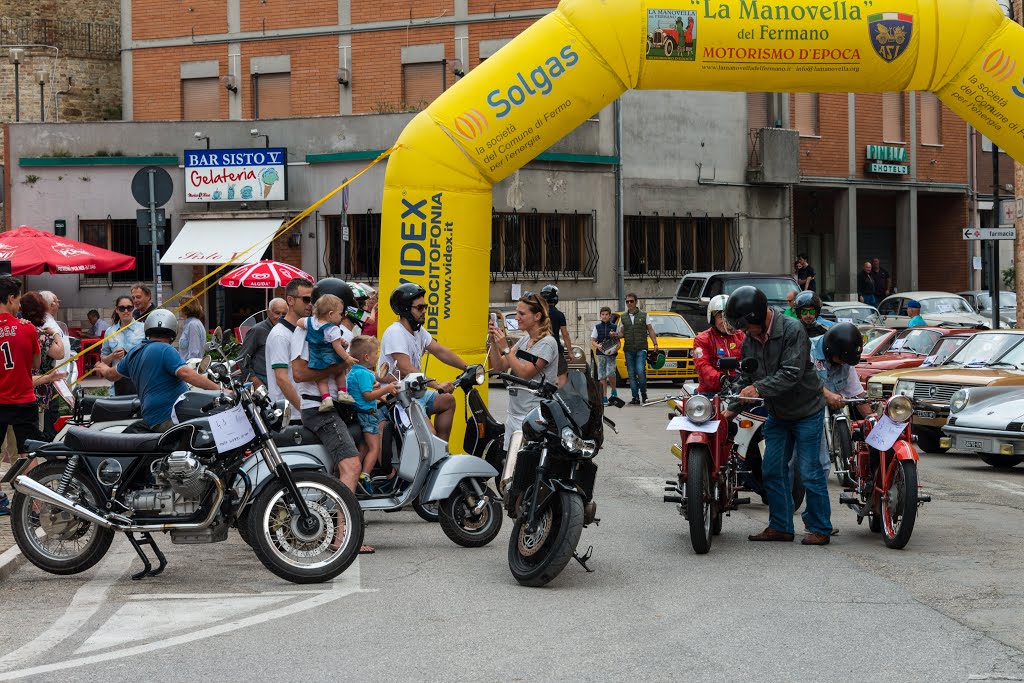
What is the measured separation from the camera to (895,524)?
9.68m

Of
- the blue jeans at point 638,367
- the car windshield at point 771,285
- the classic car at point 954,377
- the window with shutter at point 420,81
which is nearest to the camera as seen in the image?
the classic car at point 954,377

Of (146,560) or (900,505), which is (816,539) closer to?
(900,505)

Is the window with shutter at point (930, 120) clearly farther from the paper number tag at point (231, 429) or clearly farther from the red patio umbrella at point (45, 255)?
the paper number tag at point (231, 429)

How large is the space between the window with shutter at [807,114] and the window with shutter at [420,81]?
11082 millimetres

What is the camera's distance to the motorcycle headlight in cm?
837

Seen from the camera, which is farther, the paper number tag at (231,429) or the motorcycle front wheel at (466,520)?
the motorcycle front wheel at (466,520)

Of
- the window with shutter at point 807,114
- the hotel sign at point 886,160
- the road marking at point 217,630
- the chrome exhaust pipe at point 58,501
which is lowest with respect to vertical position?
the road marking at point 217,630

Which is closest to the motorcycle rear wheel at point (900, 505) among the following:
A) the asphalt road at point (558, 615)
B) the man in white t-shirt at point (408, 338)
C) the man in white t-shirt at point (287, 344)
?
the asphalt road at point (558, 615)

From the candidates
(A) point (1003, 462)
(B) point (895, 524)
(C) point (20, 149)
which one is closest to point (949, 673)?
(B) point (895, 524)

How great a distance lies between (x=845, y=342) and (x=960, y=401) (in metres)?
4.85

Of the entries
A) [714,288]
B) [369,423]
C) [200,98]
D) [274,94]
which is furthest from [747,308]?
[200,98]

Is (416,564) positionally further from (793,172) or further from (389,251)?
(793,172)

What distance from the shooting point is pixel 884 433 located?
9828 millimetres

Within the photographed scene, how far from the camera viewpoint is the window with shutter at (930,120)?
46531 mm
